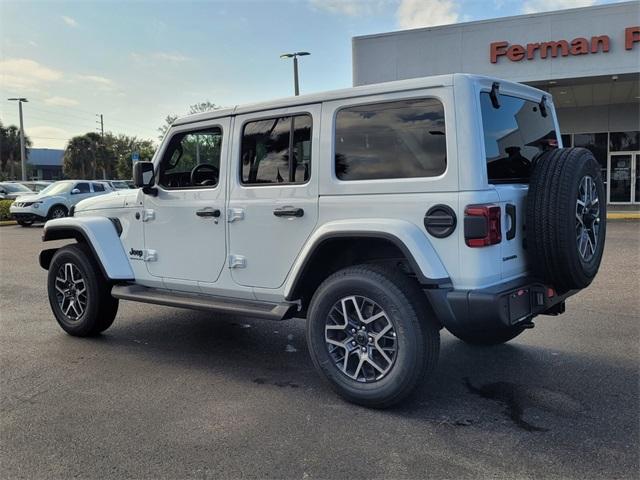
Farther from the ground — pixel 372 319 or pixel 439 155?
pixel 439 155

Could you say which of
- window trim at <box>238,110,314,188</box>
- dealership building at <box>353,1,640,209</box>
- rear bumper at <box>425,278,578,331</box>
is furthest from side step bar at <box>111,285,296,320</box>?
dealership building at <box>353,1,640,209</box>

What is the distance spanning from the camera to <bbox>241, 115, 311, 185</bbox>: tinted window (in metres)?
4.22

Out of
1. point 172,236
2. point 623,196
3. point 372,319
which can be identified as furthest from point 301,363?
point 623,196

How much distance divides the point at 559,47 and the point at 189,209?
1590 centimetres

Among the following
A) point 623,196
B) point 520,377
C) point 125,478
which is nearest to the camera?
point 125,478

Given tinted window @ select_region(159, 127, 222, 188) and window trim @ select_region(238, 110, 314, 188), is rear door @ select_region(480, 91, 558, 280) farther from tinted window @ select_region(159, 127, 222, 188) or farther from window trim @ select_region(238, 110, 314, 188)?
tinted window @ select_region(159, 127, 222, 188)

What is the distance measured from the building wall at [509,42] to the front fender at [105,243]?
15.5 metres

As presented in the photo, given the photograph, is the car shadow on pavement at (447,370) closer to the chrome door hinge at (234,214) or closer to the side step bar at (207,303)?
the side step bar at (207,303)

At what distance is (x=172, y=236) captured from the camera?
4938 millimetres

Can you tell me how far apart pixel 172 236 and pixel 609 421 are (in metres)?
3.56

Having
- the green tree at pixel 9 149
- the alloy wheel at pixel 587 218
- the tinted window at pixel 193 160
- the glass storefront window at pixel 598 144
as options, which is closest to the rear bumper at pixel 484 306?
the alloy wheel at pixel 587 218

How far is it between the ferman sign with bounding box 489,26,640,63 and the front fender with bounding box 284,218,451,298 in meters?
16.0

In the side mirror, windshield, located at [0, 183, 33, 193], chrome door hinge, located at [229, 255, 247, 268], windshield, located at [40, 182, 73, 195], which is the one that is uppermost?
windshield, located at [0, 183, 33, 193]

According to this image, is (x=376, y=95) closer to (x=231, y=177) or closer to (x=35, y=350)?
(x=231, y=177)
